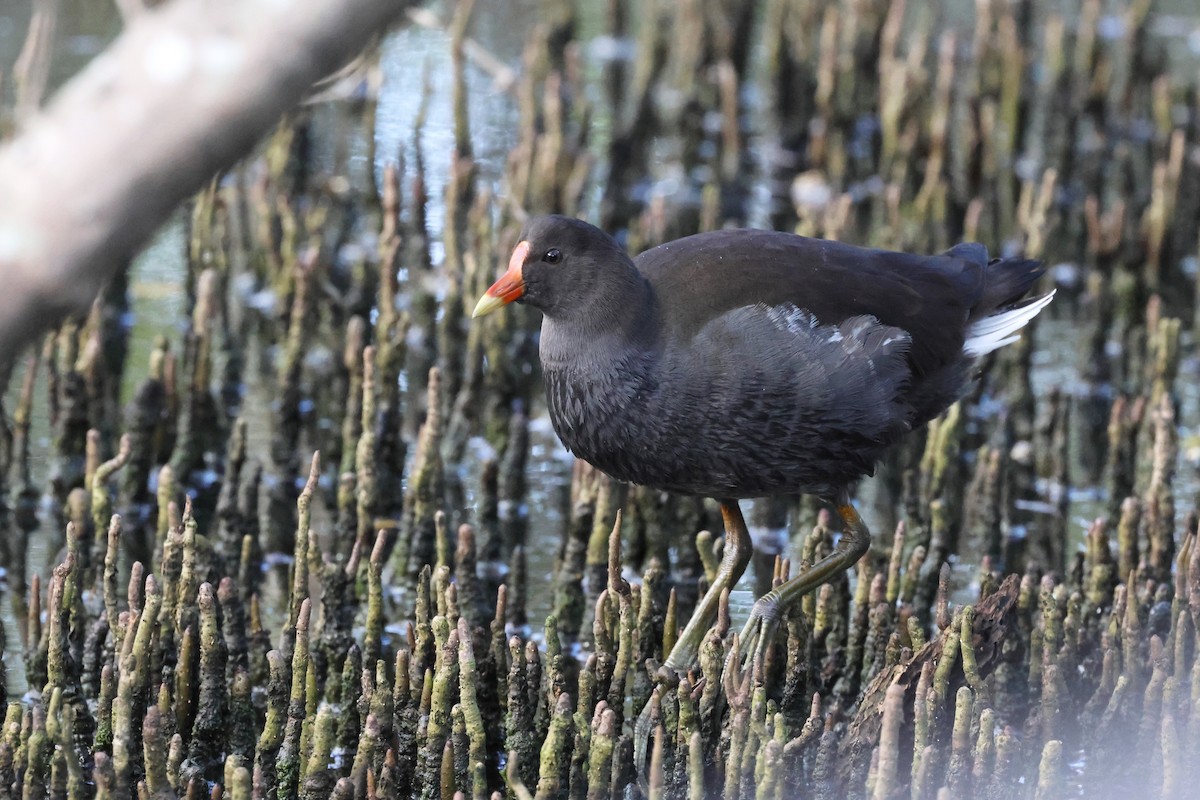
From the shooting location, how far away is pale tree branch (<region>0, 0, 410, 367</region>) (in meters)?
1.59

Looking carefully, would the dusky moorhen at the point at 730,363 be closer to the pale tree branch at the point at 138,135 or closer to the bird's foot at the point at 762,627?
the bird's foot at the point at 762,627

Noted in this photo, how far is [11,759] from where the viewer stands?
9.78ft

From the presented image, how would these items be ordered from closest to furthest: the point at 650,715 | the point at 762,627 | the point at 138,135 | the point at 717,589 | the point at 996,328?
the point at 138,135 < the point at 650,715 < the point at 762,627 < the point at 717,589 < the point at 996,328

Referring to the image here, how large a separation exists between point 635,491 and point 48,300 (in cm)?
292

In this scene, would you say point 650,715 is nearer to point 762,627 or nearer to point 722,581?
point 762,627

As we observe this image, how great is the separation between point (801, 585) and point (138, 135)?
2435mm

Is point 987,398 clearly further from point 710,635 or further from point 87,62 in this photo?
point 87,62

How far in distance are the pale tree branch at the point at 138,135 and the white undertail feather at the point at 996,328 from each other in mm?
2678

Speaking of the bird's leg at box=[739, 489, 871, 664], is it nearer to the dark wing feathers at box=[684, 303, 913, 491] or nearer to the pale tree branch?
the dark wing feathers at box=[684, 303, 913, 491]

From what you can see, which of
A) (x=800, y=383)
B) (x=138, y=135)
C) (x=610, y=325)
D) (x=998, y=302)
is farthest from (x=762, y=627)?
(x=138, y=135)

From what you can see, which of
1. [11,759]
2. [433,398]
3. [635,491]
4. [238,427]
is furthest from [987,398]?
[11,759]

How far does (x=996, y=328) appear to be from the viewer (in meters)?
4.13

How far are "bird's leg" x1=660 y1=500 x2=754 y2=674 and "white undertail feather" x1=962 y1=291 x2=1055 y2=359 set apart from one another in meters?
0.69

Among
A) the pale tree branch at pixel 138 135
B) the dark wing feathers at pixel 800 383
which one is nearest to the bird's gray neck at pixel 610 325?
the dark wing feathers at pixel 800 383
